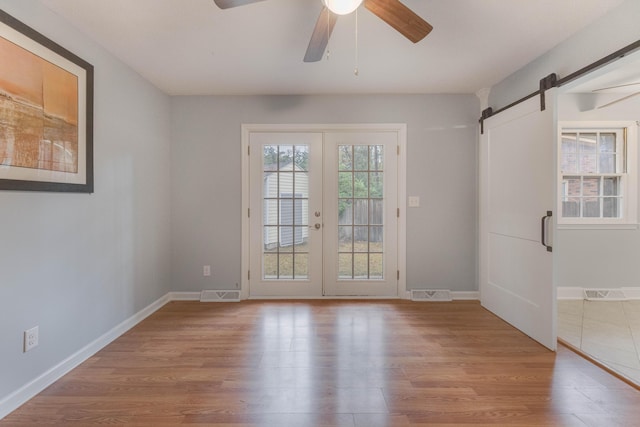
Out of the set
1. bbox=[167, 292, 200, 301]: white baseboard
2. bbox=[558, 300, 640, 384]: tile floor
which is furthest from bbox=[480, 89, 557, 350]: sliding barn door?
bbox=[167, 292, 200, 301]: white baseboard

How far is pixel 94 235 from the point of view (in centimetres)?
239

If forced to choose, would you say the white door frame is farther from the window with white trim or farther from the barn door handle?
the window with white trim

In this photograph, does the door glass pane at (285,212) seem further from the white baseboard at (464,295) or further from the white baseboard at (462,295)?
the white baseboard at (464,295)

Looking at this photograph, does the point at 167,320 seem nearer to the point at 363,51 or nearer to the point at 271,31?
the point at 271,31

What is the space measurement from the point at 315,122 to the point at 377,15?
1990 mm

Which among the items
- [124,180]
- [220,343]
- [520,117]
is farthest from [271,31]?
[220,343]

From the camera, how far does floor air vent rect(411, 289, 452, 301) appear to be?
3.61m

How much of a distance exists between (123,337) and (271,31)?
2.80 meters

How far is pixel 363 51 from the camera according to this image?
8.39ft

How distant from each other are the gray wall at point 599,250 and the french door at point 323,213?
215cm

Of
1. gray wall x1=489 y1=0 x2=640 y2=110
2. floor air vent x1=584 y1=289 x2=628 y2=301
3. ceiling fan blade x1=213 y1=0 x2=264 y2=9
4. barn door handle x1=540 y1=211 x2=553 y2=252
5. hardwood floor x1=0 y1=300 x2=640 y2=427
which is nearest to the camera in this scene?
ceiling fan blade x1=213 y1=0 x2=264 y2=9

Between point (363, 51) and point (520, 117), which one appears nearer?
point (363, 51)

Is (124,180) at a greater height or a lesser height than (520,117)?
lesser

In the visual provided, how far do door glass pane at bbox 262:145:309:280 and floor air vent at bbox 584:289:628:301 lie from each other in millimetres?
3400
